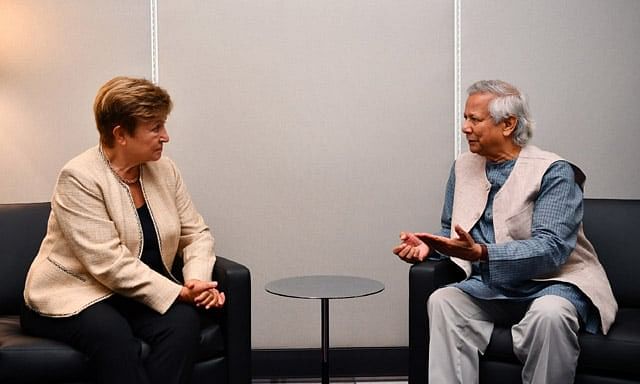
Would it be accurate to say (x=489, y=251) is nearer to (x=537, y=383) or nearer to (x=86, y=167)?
(x=537, y=383)

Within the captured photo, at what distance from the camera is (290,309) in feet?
13.1

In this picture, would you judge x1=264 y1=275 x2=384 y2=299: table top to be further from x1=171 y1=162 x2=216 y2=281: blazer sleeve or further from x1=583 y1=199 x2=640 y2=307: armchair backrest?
x1=583 y1=199 x2=640 y2=307: armchair backrest

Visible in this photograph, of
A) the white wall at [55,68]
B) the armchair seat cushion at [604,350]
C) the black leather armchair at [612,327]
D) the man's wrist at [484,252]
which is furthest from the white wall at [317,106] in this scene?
the armchair seat cushion at [604,350]

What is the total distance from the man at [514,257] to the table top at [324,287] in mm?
214

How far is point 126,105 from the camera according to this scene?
3068 millimetres

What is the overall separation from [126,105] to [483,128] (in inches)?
53.8

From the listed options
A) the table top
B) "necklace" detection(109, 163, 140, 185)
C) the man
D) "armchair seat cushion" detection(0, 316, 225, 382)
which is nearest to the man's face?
the man

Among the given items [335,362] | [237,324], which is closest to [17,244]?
[237,324]

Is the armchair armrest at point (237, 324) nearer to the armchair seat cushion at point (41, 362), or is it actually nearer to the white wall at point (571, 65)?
the armchair seat cushion at point (41, 362)

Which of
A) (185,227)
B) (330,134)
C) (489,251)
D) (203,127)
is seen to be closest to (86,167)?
(185,227)

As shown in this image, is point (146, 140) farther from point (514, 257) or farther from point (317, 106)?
point (514, 257)

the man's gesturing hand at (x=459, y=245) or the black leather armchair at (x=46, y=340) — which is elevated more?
the man's gesturing hand at (x=459, y=245)

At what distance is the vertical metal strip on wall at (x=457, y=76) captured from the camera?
3.91 metres

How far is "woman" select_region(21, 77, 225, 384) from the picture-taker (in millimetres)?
2904
